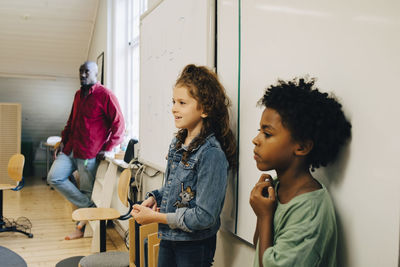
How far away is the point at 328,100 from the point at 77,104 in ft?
10.5

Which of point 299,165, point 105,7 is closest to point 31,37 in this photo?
point 105,7

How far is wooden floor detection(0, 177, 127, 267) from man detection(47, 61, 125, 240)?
25 cm

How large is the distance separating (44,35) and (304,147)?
18.5 ft

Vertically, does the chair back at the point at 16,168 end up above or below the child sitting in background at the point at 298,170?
below

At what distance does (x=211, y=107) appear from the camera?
1283 millimetres

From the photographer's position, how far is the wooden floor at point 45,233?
3008 mm

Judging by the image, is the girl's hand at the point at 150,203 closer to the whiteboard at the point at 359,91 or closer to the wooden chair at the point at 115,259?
the wooden chair at the point at 115,259

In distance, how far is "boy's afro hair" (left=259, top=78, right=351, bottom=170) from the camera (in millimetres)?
804

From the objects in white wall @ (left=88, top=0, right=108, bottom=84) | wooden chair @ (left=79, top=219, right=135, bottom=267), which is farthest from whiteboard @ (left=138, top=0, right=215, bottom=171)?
white wall @ (left=88, top=0, right=108, bottom=84)

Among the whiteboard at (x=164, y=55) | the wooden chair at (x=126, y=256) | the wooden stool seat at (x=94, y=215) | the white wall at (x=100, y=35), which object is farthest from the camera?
the white wall at (x=100, y=35)

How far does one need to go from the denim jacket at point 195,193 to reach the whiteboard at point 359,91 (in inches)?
14.4

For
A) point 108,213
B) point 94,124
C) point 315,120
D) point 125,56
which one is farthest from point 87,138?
point 315,120

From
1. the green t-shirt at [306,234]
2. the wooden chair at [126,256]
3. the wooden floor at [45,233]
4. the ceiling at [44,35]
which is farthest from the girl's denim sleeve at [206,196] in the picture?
the ceiling at [44,35]

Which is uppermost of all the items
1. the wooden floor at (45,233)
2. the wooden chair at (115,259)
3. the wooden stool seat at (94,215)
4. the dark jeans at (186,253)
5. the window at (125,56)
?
the window at (125,56)
